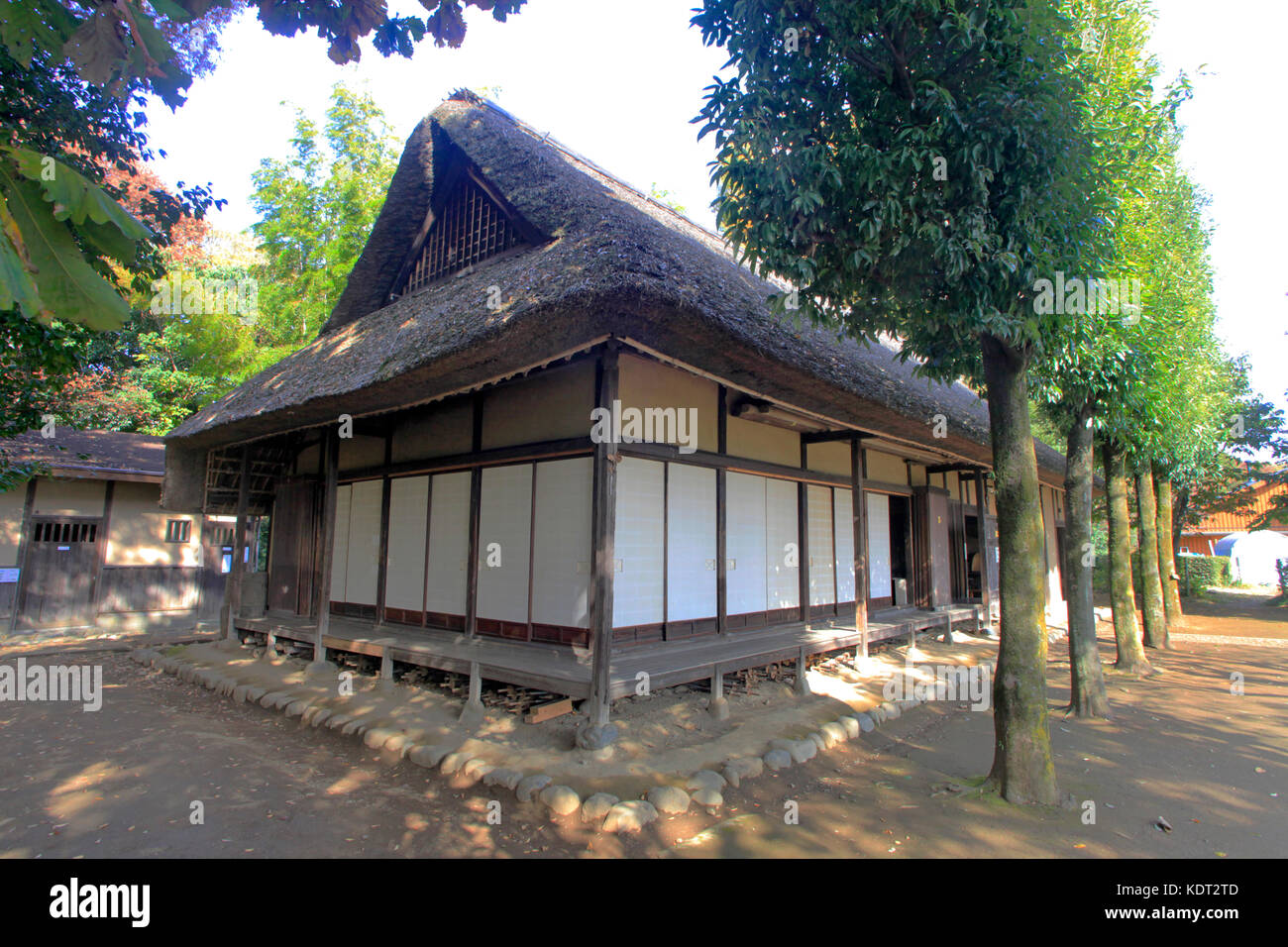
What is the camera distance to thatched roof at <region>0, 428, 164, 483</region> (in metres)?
10.9

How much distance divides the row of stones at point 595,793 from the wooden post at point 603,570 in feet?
1.98

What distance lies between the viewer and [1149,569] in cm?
1009

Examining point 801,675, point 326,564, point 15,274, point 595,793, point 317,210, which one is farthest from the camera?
point 317,210

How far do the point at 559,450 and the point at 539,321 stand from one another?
187cm

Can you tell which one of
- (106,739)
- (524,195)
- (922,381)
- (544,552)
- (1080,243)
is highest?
(524,195)

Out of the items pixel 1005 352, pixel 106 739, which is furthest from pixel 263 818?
pixel 1005 352

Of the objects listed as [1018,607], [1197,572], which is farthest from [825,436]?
[1197,572]

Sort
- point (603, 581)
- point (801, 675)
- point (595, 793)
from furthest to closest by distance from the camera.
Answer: point (801, 675) < point (603, 581) < point (595, 793)

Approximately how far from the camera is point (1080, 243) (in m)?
4.22

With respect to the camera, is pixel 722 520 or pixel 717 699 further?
pixel 722 520

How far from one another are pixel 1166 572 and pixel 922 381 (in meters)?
8.48

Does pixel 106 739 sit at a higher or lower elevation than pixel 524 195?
lower

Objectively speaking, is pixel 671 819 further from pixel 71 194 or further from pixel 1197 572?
pixel 1197 572

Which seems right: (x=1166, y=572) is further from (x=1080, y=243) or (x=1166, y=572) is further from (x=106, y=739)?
(x=106, y=739)
